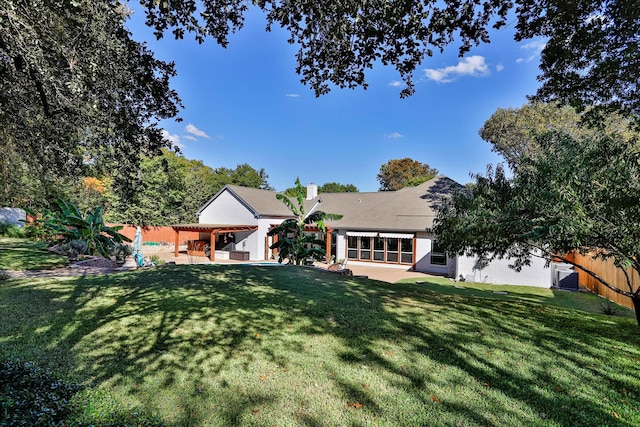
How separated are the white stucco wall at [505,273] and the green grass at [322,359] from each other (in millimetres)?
10637

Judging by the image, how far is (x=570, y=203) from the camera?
197 inches

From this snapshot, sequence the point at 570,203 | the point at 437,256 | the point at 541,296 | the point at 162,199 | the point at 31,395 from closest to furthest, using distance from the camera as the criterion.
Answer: the point at 31,395
the point at 570,203
the point at 541,296
the point at 437,256
the point at 162,199

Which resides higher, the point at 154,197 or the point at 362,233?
the point at 154,197

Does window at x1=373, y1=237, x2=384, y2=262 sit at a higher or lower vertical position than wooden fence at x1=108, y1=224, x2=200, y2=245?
lower

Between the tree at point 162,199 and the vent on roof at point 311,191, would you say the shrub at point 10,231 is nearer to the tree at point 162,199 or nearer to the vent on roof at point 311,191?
the tree at point 162,199

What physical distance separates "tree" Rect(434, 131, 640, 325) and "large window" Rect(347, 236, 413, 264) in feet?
51.1

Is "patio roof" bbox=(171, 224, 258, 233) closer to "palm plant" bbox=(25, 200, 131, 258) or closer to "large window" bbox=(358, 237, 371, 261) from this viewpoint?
"palm plant" bbox=(25, 200, 131, 258)

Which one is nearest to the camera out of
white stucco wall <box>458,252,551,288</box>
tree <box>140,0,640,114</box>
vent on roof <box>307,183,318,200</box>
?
tree <box>140,0,640,114</box>

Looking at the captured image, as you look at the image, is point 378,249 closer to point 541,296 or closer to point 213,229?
point 541,296

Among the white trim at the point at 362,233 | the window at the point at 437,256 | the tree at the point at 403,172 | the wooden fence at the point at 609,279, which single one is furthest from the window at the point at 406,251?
the tree at the point at 403,172

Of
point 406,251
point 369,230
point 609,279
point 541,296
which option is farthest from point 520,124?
point 541,296

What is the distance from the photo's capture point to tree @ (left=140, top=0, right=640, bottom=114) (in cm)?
529

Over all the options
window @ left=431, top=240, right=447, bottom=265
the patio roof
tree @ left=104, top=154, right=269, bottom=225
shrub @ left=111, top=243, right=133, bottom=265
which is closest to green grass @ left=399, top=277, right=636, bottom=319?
window @ left=431, top=240, right=447, bottom=265

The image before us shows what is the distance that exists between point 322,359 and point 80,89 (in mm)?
4948
